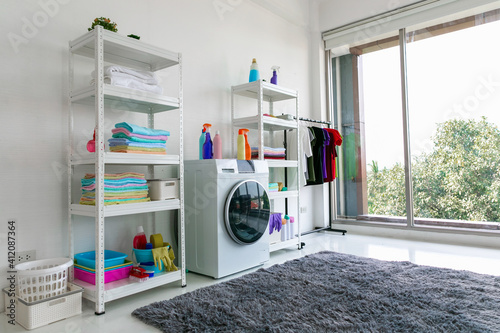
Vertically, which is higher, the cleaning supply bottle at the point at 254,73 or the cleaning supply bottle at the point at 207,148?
the cleaning supply bottle at the point at 254,73

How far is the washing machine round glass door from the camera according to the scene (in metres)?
2.55

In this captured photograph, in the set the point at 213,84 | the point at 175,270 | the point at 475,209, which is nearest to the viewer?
the point at 175,270

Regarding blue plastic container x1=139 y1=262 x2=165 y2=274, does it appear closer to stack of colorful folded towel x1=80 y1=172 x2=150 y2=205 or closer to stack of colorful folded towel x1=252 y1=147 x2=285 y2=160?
stack of colorful folded towel x1=80 y1=172 x2=150 y2=205

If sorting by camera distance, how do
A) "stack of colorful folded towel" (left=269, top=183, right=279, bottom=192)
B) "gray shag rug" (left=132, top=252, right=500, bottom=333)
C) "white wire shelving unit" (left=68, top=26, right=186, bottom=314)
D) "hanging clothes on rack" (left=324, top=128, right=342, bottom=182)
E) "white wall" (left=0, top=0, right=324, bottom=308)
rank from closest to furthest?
"gray shag rug" (left=132, top=252, right=500, bottom=333)
"white wire shelving unit" (left=68, top=26, right=186, bottom=314)
"white wall" (left=0, top=0, right=324, bottom=308)
"stack of colorful folded towel" (left=269, top=183, right=279, bottom=192)
"hanging clothes on rack" (left=324, top=128, right=342, bottom=182)

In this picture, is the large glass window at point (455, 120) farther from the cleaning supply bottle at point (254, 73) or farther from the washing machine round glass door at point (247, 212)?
the washing machine round glass door at point (247, 212)

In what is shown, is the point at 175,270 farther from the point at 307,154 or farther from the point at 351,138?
the point at 351,138

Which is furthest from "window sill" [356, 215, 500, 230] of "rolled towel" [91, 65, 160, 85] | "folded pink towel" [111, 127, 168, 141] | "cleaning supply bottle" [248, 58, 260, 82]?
"rolled towel" [91, 65, 160, 85]

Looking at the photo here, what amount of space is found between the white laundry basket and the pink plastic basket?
143mm

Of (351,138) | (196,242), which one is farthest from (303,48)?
(196,242)

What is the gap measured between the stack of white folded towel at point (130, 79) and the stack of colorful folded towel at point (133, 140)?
0.84 ft

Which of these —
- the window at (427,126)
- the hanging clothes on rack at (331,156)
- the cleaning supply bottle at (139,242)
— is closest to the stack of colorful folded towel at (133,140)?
the cleaning supply bottle at (139,242)

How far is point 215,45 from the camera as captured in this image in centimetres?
331

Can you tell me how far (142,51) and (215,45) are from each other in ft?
4.08

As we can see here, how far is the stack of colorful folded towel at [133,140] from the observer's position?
6.88ft
